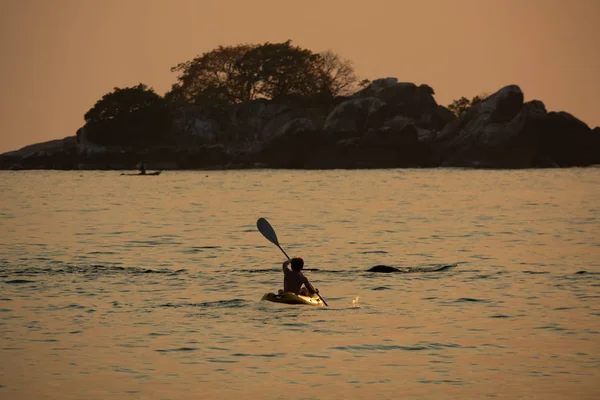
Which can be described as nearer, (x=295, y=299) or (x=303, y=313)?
(x=303, y=313)

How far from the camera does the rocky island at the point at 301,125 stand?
156 meters

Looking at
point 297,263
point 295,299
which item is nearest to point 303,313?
point 295,299

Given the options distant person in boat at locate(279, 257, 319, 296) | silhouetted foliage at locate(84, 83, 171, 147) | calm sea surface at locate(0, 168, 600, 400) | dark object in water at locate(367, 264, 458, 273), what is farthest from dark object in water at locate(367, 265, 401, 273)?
silhouetted foliage at locate(84, 83, 171, 147)

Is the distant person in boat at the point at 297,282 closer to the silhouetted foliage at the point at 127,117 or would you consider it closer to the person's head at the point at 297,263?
the person's head at the point at 297,263

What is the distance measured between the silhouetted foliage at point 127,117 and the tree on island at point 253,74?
274 inches

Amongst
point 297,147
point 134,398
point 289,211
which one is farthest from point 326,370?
point 297,147

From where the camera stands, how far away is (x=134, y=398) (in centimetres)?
1706

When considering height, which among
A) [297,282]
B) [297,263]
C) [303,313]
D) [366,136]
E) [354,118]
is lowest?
[303,313]

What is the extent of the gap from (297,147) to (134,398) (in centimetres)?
14562

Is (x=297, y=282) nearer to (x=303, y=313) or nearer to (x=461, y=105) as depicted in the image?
(x=303, y=313)

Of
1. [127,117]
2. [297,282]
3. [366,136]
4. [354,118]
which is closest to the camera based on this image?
[297,282]

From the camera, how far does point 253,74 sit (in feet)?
558

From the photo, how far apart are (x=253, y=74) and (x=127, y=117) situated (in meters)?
17.8

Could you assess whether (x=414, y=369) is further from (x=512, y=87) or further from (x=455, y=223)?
(x=512, y=87)
